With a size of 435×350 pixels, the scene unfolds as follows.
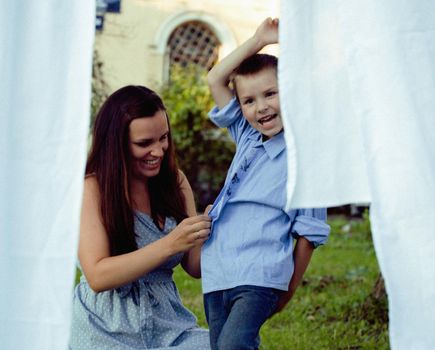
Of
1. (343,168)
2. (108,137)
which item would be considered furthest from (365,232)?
(343,168)

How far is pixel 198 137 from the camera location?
10.0m

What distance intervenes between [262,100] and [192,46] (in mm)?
9100

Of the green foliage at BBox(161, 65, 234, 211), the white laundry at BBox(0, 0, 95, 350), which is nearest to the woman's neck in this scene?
the white laundry at BBox(0, 0, 95, 350)

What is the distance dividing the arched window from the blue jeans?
899 centimetres

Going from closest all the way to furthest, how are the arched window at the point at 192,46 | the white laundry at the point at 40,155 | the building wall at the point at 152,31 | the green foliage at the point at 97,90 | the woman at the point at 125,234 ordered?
the white laundry at the point at 40,155, the woman at the point at 125,234, the green foliage at the point at 97,90, the building wall at the point at 152,31, the arched window at the point at 192,46

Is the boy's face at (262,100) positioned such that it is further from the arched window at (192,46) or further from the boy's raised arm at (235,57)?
the arched window at (192,46)

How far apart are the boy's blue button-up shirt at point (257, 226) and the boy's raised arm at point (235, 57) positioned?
19cm

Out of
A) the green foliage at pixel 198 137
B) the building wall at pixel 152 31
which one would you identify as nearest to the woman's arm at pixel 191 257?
the green foliage at pixel 198 137

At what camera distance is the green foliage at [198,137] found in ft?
32.4

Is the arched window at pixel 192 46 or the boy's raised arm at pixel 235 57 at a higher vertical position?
the arched window at pixel 192 46

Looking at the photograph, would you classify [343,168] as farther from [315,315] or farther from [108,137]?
[315,315]

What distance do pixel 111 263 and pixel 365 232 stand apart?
6.34m

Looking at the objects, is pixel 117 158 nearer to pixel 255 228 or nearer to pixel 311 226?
pixel 255 228

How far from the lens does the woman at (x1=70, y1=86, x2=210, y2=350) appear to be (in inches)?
105
